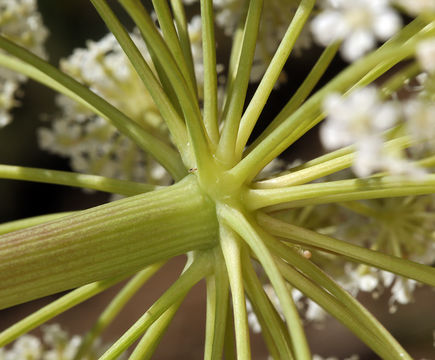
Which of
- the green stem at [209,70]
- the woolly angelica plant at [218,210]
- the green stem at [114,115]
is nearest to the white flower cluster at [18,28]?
the woolly angelica plant at [218,210]

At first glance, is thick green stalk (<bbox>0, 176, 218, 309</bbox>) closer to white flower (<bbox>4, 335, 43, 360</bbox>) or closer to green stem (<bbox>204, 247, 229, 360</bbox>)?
green stem (<bbox>204, 247, 229, 360</bbox>)

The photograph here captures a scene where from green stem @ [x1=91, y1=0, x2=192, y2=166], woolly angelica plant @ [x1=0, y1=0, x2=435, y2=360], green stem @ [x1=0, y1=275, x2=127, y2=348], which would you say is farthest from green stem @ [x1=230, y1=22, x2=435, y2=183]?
green stem @ [x1=0, y1=275, x2=127, y2=348]

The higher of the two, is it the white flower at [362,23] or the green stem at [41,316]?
the white flower at [362,23]

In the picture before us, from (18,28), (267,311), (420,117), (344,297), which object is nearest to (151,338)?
(267,311)

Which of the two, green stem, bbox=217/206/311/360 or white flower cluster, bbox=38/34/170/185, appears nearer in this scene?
green stem, bbox=217/206/311/360

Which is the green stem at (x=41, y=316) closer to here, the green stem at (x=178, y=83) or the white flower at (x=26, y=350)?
the green stem at (x=178, y=83)

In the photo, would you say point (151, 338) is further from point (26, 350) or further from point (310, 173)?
point (26, 350)
